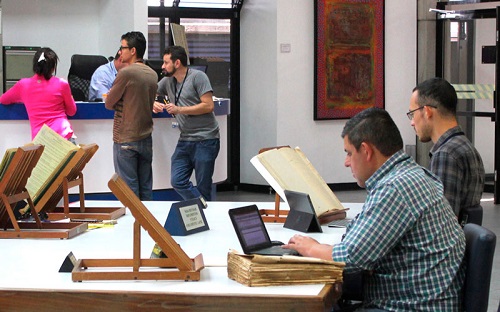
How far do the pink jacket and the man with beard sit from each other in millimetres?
3795

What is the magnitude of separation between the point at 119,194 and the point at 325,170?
8.71 metres

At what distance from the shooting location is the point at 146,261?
2945mm

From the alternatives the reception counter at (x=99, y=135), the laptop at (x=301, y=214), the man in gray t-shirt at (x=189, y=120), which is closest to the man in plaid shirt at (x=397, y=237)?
the laptop at (x=301, y=214)

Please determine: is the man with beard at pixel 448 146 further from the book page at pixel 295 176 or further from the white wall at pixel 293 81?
the white wall at pixel 293 81

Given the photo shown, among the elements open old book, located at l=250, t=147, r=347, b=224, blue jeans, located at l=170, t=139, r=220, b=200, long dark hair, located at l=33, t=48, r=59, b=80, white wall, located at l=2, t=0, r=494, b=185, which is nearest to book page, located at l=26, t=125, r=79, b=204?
open old book, located at l=250, t=147, r=347, b=224

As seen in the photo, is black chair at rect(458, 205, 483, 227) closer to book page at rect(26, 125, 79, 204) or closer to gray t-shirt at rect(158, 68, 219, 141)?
book page at rect(26, 125, 79, 204)

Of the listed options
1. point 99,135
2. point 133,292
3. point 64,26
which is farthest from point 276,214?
point 64,26

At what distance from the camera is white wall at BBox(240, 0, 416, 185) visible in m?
11.1

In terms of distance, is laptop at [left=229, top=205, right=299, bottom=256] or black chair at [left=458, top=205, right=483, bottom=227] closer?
laptop at [left=229, top=205, right=299, bottom=256]

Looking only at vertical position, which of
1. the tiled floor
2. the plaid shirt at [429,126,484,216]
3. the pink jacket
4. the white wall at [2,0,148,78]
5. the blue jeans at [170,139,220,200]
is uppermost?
the white wall at [2,0,148,78]

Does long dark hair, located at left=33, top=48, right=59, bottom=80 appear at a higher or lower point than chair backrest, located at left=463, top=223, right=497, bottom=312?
higher

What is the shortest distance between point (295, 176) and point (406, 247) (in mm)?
1480

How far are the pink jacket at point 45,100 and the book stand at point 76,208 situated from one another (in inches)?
113

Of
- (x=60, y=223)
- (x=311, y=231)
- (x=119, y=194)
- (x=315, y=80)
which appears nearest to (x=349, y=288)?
(x=311, y=231)
